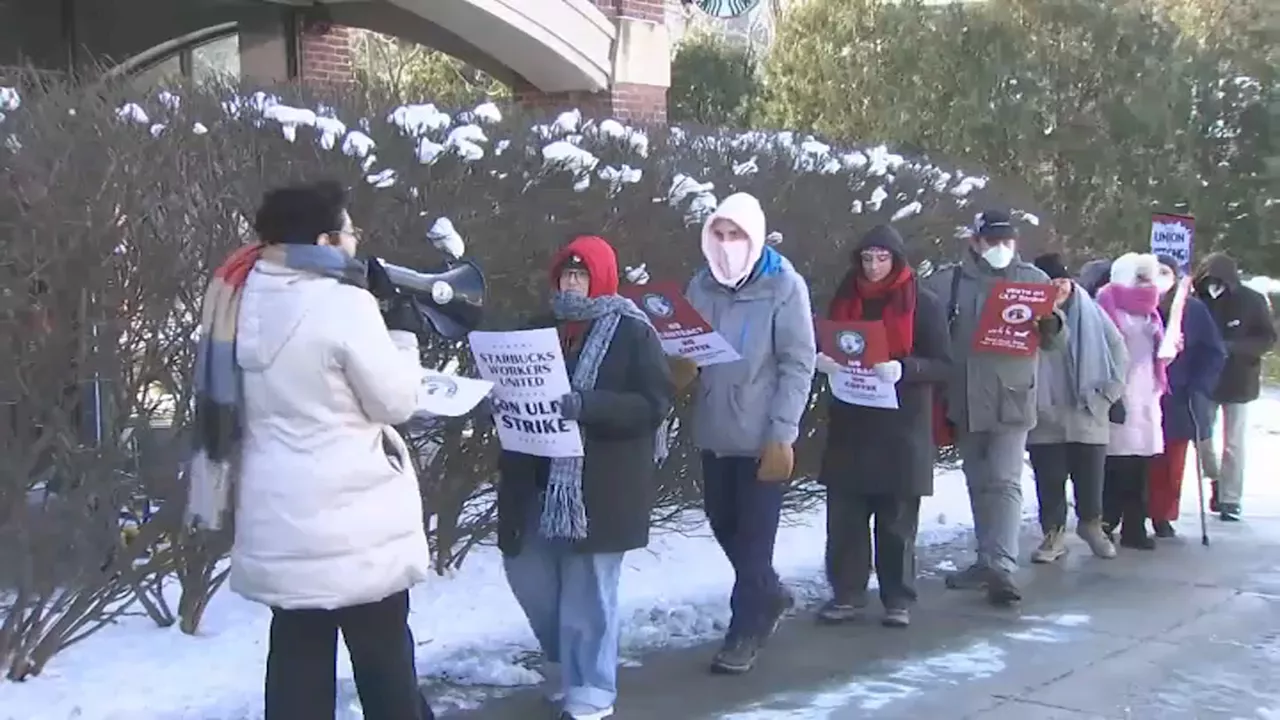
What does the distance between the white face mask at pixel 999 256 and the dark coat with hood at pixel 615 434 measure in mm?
2799

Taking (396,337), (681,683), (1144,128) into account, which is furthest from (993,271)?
(1144,128)

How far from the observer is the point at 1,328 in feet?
15.3

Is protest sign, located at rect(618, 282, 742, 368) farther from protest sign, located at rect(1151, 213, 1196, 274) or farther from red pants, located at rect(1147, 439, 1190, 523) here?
protest sign, located at rect(1151, 213, 1196, 274)

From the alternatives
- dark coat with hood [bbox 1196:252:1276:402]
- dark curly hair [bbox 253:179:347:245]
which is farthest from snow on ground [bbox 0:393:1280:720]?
dark coat with hood [bbox 1196:252:1276:402]

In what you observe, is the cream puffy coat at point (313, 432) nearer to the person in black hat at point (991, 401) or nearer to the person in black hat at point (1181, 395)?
the person in black hat at point (991, 401)

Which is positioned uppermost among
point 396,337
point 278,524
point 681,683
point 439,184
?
point 439,184

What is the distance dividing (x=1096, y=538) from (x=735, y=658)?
3330 millimetres

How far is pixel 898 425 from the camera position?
21.5 feet

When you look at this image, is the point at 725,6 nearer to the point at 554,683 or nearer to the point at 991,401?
the point at 991,401

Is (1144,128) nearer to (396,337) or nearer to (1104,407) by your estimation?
(1104,407)

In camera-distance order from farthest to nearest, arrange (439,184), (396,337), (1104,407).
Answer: (1104,407) → (439,184) → (396,337)

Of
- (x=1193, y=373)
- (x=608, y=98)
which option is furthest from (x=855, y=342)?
(x=608, y=98)

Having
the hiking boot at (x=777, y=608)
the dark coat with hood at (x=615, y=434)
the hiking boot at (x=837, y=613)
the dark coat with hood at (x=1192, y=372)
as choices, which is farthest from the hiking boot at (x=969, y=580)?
the dark coat with hood at (x=615, y=434)

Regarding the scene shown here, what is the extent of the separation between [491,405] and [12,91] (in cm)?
190
